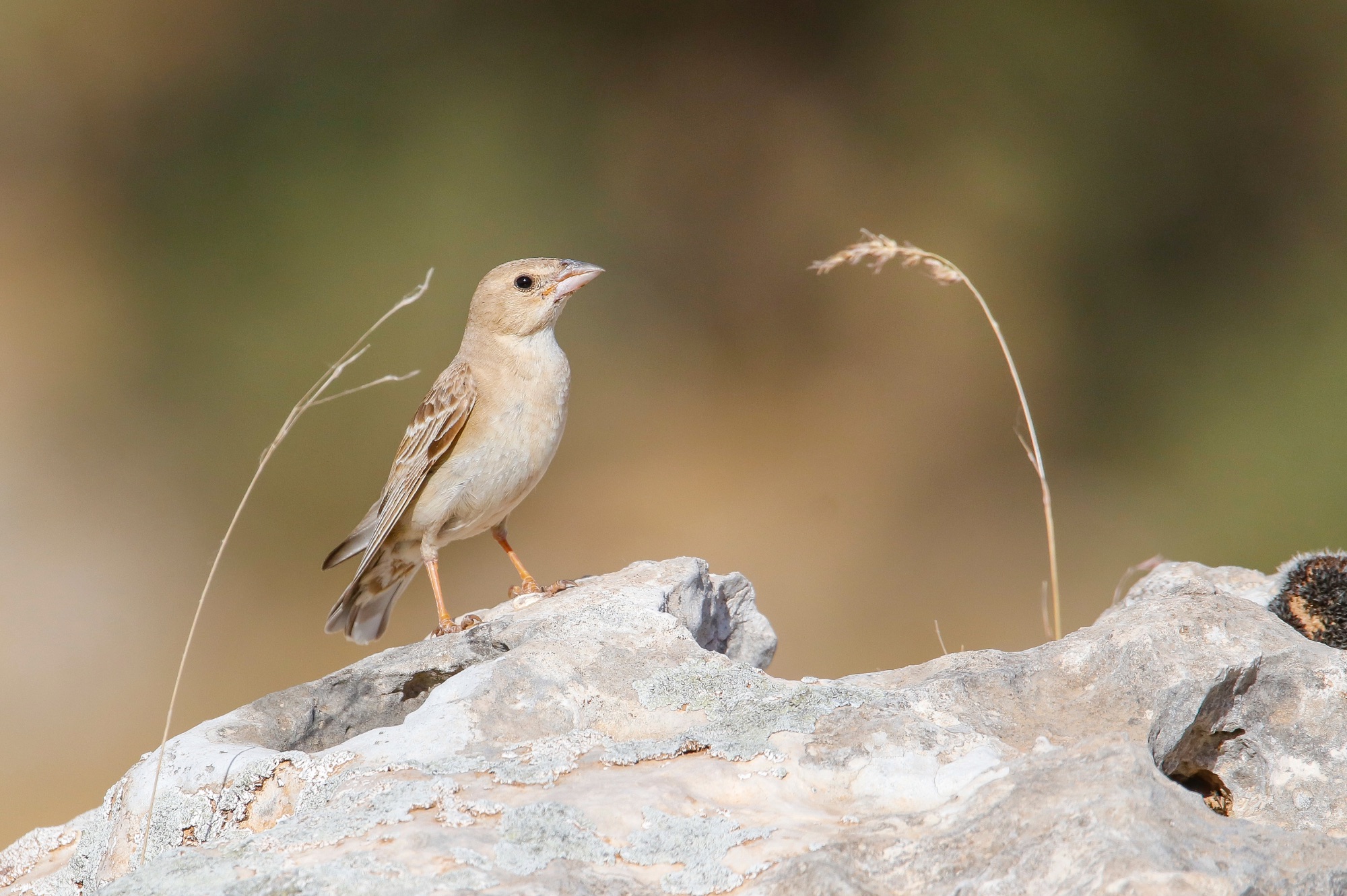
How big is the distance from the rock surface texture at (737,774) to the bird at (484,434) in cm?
137

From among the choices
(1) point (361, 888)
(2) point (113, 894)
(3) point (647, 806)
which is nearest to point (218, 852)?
(2) point (113, 894)

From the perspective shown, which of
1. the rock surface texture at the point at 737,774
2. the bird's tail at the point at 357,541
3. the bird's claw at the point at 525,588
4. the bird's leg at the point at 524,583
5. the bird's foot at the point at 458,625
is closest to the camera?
the rock surface texture at the point at 737,774

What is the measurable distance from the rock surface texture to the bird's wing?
1.53 meters

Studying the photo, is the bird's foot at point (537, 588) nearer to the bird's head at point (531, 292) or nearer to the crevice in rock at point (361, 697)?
the crevice in rock at point (361, 697)

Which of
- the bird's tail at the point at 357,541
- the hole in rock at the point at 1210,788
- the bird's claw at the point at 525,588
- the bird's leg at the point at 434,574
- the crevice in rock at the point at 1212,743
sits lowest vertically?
the hole in rock at the point at 1210,788

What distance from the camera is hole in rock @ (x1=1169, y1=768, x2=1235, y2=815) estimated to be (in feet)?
8.75

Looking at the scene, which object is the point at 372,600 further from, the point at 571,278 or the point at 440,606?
the point at 571,278

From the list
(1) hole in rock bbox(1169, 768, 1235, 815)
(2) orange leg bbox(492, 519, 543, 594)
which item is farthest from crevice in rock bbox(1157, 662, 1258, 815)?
(2) orange leg bbox(492, 519, 543, 594)

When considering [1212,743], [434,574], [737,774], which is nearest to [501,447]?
[434,574]

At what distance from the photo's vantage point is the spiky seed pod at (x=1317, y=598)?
329 cm

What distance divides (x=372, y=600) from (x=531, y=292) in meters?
1.62

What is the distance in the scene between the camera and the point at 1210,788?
8.92 ft

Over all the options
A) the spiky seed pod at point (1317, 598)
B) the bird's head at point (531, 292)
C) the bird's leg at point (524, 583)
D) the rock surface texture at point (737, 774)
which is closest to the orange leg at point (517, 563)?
the bird's leg at point (524, 583)

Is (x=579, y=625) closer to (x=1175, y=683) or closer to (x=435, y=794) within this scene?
(x=435, y=794)
